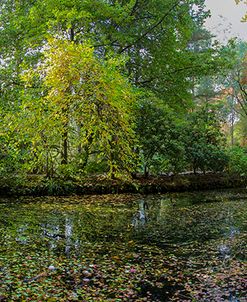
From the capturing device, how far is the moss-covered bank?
12.5 meters

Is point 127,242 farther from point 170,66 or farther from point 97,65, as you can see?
point 170,66

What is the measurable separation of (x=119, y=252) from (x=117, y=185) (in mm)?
8147

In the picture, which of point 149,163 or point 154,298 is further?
point 149,163

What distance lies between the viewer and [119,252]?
635 centimetres

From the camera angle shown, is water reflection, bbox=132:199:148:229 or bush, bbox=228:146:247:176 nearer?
water reflection, bbox=132:199:148:229

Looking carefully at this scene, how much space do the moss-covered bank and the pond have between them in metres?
1.07

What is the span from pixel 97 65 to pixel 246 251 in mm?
6614

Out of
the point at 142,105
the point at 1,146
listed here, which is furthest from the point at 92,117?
the point at 142,105

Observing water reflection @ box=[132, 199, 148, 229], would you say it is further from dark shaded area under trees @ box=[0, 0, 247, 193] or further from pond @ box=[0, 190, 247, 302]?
dark shaded area under trees @ box=[0, 0, 247, 193]

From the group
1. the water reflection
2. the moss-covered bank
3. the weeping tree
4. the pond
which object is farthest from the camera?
the moss-covered bank

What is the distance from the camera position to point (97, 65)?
10.9 m

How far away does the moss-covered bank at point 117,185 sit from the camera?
1246 cm

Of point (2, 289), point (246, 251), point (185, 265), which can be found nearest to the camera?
point (2, 289)

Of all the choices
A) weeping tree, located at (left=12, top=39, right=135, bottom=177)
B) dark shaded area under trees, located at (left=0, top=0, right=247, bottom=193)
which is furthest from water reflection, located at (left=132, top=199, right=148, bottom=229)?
weeping tree, located at (left=12, top=39, right=135, bottom=177)
